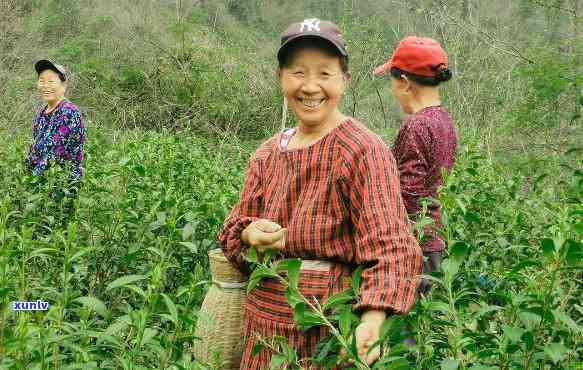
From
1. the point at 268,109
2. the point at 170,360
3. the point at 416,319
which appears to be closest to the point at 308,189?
the point at 416,319

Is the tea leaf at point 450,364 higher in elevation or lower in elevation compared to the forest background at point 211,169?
lower

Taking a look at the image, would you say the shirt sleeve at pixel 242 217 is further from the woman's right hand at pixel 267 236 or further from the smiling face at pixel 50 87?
the smiling face at pixel 50 87

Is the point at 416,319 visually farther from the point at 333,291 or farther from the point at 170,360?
the point at 170,360

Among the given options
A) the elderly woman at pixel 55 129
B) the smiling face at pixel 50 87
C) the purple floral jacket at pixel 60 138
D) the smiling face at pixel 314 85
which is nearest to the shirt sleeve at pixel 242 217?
the smiling face at pixel 314 85

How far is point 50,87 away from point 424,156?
365 cm

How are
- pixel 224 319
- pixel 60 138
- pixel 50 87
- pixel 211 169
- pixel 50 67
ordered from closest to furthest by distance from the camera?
1. pixel 224 319
2. pixel 211 169
3. pixel 60 138
4. pixel 50 87
5. pixel 50 67

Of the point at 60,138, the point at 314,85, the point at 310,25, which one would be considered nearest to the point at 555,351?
the point at 314,85

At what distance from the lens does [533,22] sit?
1362 cm

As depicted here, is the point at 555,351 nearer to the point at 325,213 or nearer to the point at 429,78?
the point at 325,213

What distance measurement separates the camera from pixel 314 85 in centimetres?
190

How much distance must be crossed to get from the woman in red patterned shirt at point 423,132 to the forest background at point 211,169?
0.18m

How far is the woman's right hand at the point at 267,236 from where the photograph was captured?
1838 mm

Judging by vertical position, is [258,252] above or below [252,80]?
below

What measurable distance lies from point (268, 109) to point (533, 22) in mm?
5668
